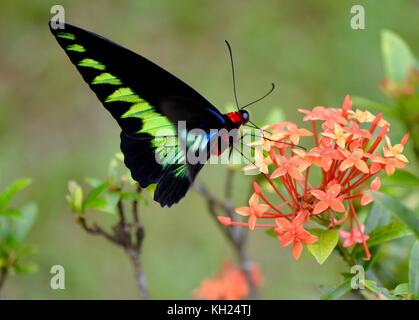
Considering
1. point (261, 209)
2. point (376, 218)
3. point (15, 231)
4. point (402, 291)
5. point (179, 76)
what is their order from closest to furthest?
point (402, 291), point (261, 209), point (376, 218), point (15, 231), point (179, 76)

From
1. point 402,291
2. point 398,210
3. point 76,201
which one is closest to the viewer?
point 398,210

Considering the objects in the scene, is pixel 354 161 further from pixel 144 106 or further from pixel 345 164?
pixel 144 106

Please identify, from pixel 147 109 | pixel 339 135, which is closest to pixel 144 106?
pixel 147 109

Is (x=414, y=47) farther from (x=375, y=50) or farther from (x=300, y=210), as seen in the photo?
(x=300, y=210)

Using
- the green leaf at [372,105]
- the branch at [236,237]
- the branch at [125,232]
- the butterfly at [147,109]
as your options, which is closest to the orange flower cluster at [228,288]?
the branch at [236,237]

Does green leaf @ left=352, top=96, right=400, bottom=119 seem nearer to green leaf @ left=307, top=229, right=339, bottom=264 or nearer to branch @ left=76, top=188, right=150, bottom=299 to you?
green leaf @ left=307, top=229, right=339, bottom=264

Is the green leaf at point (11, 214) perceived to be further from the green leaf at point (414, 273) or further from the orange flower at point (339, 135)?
the green leaf at point (414, 273)

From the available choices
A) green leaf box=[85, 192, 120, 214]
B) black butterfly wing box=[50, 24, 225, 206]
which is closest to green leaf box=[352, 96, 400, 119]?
black butterfly wing box=[50, 24, 225, 206]
